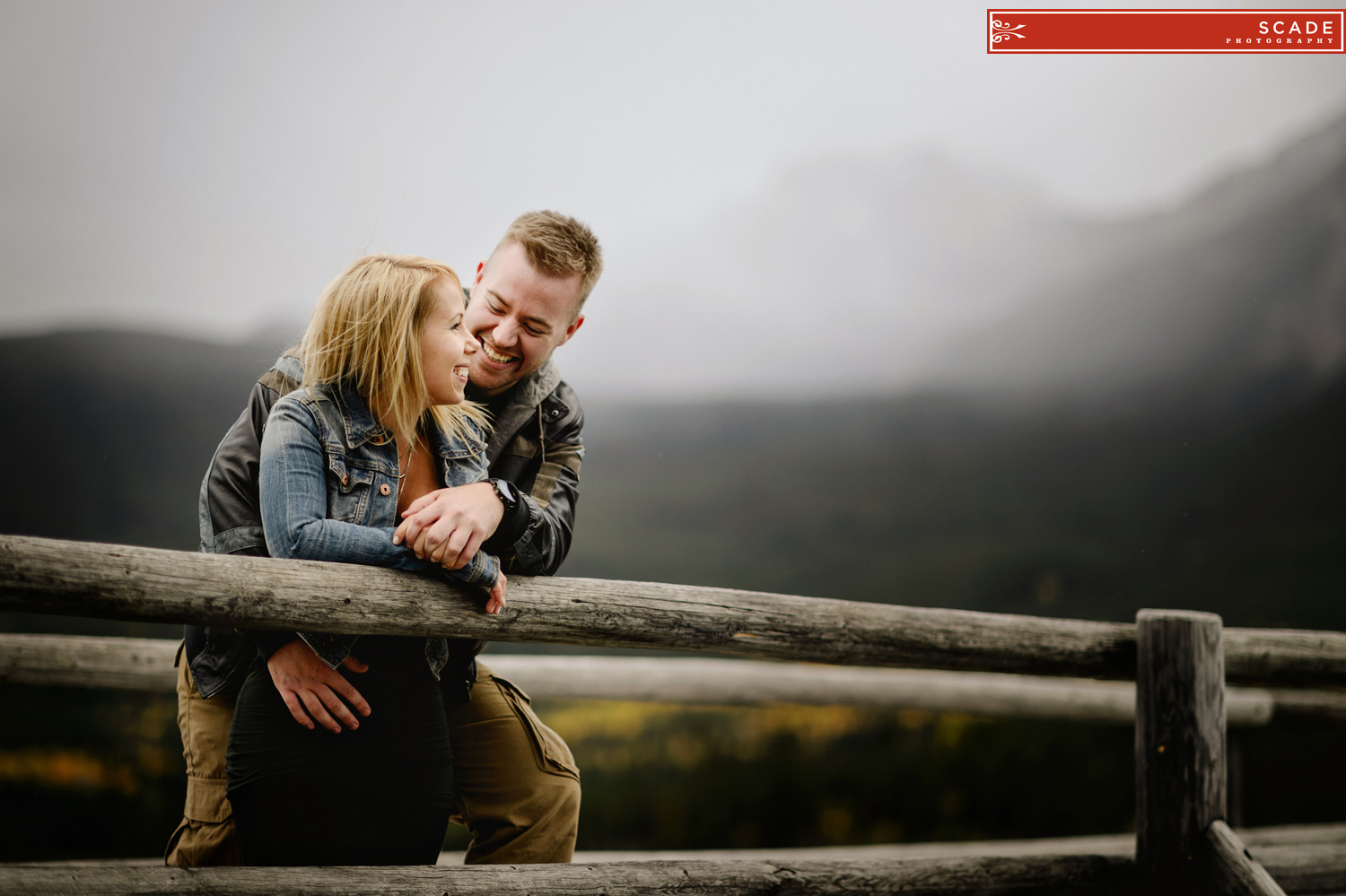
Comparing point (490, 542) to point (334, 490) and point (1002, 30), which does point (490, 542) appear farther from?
point (1002, 30)

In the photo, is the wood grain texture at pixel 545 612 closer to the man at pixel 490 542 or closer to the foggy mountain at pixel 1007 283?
the man at pixel 490 542

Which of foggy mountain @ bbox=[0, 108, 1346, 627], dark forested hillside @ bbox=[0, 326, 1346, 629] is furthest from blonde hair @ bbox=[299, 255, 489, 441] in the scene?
foggy mountain @ bbox=[0, 108, 1346, 627]

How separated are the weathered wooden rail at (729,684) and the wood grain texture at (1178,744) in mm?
943

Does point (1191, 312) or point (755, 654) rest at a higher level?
point (1191, 312)

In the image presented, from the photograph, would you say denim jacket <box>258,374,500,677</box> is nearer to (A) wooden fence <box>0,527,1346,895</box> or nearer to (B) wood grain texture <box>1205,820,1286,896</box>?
(A) wooden fence <box>0,527,1346,895</box>

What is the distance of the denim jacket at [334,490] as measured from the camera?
1119 millimetres

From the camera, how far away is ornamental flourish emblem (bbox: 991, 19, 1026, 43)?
11.2 ft

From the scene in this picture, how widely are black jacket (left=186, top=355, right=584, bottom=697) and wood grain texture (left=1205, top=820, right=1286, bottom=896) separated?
1.54 m

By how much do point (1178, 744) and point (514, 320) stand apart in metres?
1.70

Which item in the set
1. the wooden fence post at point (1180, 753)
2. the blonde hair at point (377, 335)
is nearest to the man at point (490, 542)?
the blonde hair at point (377, 335)

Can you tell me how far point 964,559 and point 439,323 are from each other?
17.0ft

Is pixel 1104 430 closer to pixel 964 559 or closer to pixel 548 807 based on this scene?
pixel 964 559

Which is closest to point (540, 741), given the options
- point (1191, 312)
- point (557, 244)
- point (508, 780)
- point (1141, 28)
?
point (508, 780)

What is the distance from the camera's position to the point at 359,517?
120 cm
